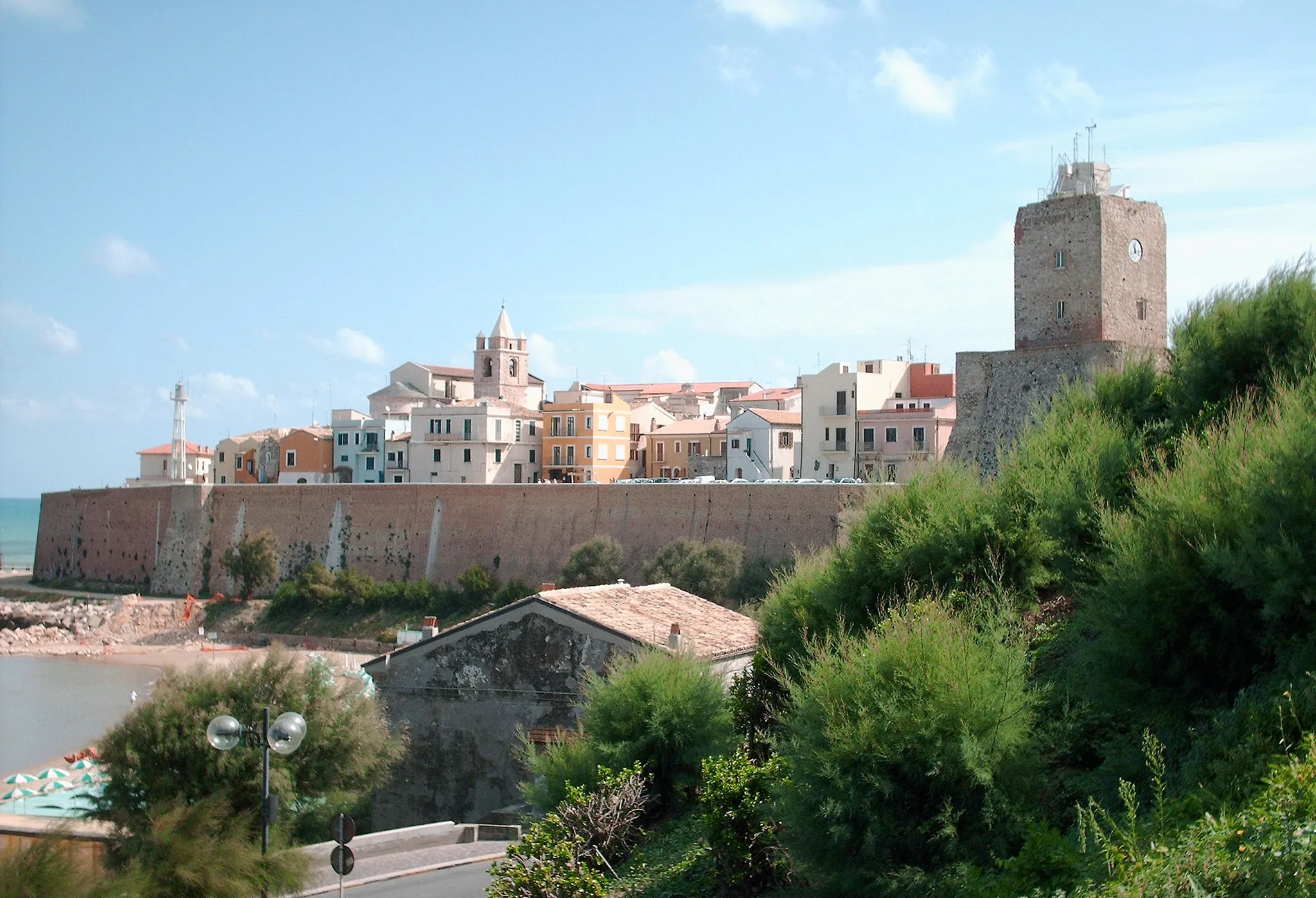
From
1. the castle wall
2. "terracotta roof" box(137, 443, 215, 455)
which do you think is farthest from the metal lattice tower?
the castle wall

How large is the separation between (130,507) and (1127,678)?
159ft

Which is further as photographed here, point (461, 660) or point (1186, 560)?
point (461, 660)

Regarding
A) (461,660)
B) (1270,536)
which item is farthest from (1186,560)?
(461,660)

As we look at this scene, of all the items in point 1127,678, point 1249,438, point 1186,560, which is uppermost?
point 1249,438

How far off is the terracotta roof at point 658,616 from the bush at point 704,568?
48.9ft

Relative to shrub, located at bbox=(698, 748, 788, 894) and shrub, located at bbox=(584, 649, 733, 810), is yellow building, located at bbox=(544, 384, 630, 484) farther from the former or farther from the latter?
shrub, located at bbox=(698, 748, 788, 894)

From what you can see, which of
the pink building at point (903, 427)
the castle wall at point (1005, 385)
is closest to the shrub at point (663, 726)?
the castle wall at point (1005, 385)

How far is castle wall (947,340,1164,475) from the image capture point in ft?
72.6

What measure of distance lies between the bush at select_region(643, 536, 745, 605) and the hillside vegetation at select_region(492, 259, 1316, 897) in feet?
75.3

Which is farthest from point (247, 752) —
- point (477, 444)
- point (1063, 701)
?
point (477, 444)

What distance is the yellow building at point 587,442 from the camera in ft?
164

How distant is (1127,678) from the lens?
7199 mm

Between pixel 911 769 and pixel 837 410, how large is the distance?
36.7m

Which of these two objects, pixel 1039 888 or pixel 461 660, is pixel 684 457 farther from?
pixel 1039 888
